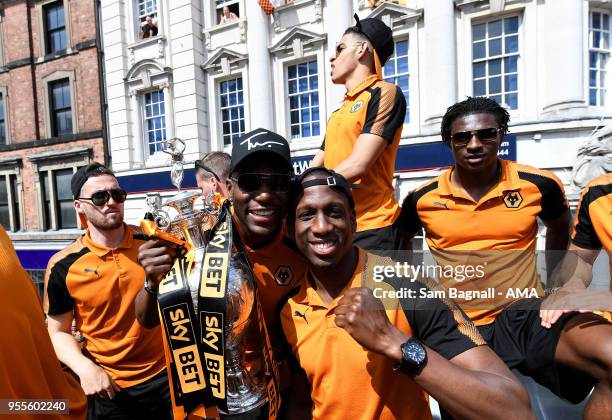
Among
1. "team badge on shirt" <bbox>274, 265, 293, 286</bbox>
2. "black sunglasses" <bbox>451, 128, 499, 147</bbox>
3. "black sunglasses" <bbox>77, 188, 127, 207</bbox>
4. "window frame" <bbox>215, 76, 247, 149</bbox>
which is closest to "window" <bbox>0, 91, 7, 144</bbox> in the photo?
"window frame" <bbox>215, 76, 247, 149</bbox>

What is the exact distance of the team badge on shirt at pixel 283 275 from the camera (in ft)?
6.27

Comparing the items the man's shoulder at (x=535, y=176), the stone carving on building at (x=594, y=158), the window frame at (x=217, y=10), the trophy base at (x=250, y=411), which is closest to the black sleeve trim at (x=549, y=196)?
the man's shoulder at (x=535, y=176)

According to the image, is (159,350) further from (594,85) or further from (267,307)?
(594,85)

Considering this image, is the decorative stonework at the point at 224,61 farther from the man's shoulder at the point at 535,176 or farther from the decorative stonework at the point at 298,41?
the man's shoulder at the point at 535,176

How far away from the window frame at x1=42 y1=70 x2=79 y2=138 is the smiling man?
16.3 metres

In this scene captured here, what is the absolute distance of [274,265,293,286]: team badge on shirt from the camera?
1.91 metres

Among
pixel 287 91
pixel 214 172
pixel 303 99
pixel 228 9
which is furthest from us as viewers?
pixel 228 9

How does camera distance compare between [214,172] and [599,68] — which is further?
[599,68]

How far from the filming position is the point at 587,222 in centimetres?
222

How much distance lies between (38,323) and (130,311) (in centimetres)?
109

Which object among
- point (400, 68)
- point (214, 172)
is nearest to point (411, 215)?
point (214, 172)

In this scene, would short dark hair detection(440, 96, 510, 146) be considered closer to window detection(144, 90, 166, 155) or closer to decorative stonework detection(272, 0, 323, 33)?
decorative stonework detection(272, 0, 323, 33)

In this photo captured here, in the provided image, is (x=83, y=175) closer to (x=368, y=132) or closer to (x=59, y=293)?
(x=59, y=293)

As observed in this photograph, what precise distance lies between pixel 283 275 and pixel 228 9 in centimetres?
1288
